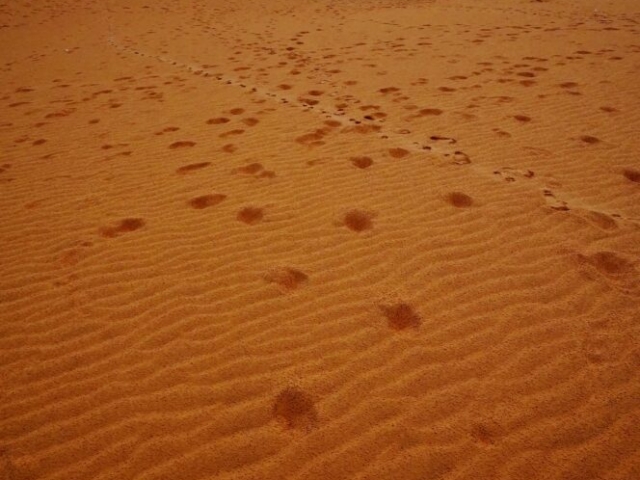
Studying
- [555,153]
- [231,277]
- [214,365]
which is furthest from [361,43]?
[214,365]

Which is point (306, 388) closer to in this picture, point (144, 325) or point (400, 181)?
point (144, 325)

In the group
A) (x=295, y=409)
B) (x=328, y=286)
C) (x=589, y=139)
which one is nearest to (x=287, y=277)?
(x=328, y=286)

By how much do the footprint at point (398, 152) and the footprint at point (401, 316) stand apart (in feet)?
6.43

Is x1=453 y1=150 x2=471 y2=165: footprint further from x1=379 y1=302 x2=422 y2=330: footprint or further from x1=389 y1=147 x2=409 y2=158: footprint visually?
x1=379 y1=302 x2=422 y2=330: footprint

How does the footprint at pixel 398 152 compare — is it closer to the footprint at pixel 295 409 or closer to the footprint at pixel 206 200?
the footprint at pixel 206 200

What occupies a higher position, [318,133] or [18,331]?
[318,133]

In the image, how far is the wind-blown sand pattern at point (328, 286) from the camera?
5.70 ft

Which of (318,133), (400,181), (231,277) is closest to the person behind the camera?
(231,277)

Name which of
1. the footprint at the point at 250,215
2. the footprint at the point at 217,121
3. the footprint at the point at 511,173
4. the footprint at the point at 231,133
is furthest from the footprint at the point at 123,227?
the footprint at the point at 511,173

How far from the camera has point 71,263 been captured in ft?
8.87

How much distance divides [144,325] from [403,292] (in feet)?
5.09

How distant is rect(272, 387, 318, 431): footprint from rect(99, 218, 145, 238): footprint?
1911mm

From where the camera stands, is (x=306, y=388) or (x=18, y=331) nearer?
(x=306, y=388)

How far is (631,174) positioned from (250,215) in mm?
3300
